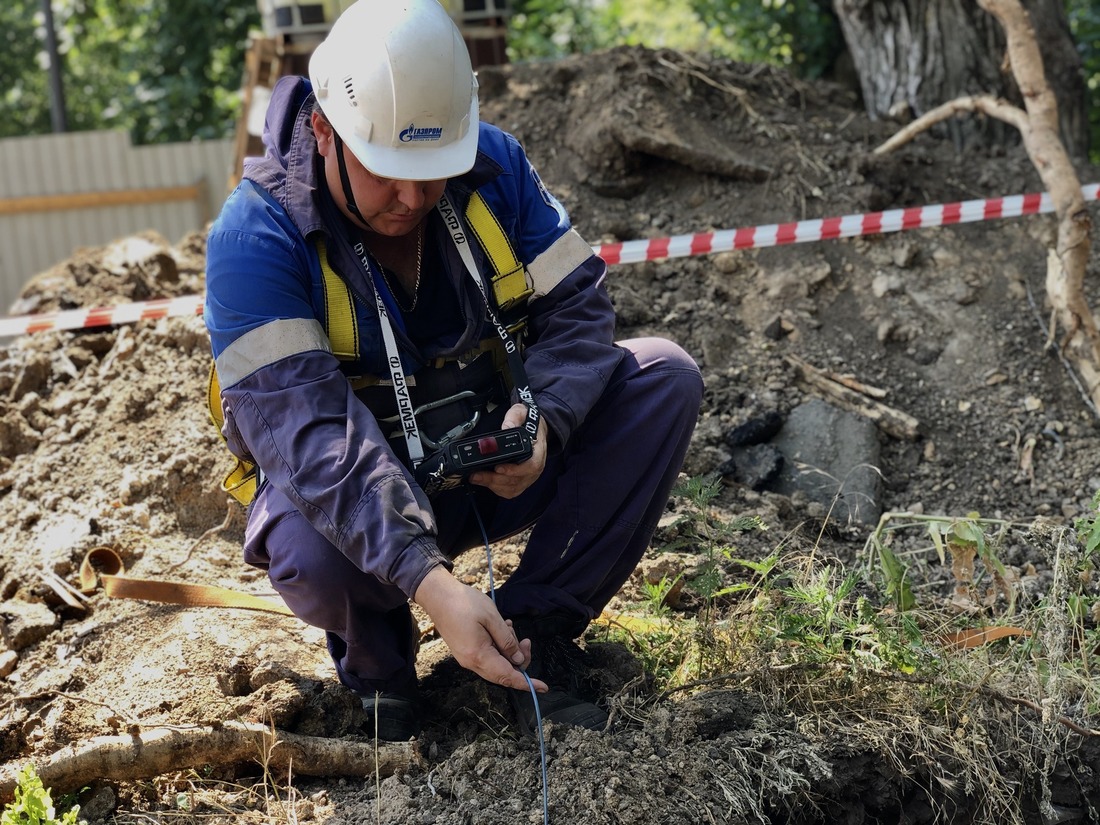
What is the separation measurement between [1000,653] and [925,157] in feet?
10.5

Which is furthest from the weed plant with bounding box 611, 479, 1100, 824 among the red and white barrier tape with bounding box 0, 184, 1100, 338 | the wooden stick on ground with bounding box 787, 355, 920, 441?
the red and white barrier tape with bounding box 0, 184, 1100, 338

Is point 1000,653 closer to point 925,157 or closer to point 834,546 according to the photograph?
point 834,546

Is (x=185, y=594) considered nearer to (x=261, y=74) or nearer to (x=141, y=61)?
(x=261, y=74)

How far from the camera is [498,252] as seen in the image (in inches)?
115

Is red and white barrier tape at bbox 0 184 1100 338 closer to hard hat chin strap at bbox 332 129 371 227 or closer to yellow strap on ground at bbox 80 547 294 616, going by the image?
yellow strap on ground at bbox 80 547 294 616

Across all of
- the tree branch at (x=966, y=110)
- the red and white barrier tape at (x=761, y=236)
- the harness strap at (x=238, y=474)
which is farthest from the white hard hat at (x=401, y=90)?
the tree branch at (x=966, y=110)

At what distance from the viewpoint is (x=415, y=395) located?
295cm

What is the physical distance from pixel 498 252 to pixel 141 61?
1131cm

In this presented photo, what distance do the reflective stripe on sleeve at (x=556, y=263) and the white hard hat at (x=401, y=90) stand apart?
1.29ft

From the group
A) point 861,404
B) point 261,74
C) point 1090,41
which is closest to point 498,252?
point 861,404

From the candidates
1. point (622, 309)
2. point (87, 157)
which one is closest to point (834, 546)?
point (622, 309)

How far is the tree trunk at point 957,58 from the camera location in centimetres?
591

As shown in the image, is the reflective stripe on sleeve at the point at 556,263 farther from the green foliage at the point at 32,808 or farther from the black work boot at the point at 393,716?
the green foliage at the point at 32,808

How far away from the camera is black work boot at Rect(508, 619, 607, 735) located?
2715mm
